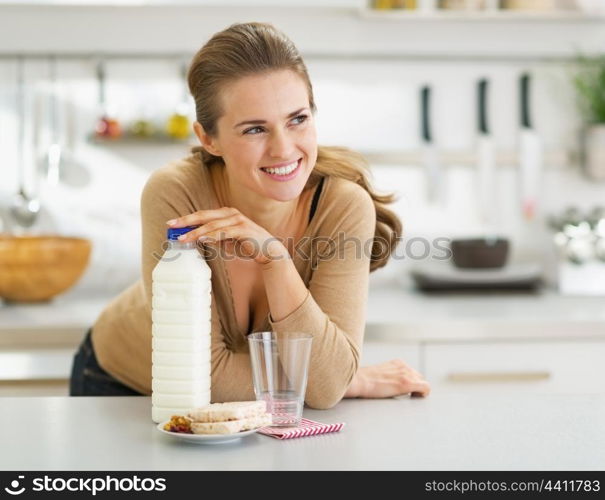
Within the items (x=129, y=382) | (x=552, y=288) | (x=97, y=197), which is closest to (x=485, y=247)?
(x=552, y=288)

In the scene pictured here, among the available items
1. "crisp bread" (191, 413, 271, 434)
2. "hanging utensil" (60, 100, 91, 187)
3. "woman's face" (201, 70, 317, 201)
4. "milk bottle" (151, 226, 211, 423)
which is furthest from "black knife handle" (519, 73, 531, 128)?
"crisp bread" (191, 413, 271, 434)

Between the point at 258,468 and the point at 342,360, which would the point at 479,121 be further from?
the point at 258,468

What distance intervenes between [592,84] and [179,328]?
93.0 inches

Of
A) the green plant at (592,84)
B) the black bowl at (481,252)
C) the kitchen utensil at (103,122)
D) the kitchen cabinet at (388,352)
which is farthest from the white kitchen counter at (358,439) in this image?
the green plant at (592,84)

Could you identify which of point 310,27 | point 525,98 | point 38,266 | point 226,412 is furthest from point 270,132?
point 525,98

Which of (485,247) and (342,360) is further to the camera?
(485,247)

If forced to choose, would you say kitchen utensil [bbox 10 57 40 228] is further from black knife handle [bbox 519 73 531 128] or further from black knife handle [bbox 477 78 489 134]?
black knife handle [bbox 519 73 531 128]

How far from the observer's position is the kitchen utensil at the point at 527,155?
3.23 meters

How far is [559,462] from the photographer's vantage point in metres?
1.17

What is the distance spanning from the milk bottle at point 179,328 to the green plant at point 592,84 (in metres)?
2.27

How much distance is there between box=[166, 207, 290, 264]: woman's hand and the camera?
141 centimetres

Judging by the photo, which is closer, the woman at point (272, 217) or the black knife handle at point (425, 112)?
the woman at point (272, 217)

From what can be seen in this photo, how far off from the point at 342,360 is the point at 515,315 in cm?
123

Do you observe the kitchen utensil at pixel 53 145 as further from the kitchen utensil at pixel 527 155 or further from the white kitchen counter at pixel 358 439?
the white kitchen counter at pixel 358 439
